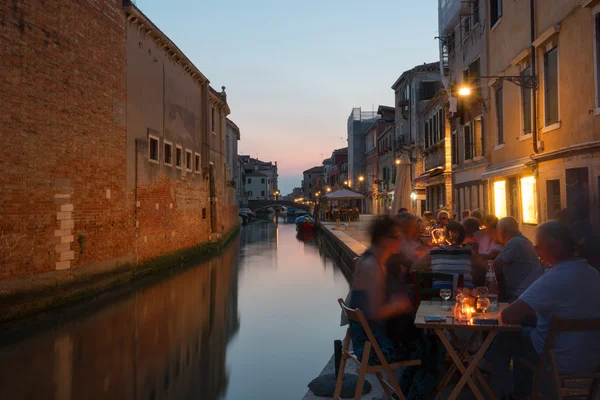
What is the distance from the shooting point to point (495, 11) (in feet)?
46.1

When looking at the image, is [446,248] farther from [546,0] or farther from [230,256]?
[230,256]

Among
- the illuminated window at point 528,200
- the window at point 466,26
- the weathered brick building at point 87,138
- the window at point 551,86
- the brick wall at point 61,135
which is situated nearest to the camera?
the brick wall at point 61,135

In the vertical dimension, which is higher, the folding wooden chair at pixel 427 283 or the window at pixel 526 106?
the window at pixel 526 106

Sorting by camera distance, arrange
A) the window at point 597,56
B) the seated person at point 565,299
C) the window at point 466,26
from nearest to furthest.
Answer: the seated person at point 565,299
the window at point 597,56
the window at point 466,26

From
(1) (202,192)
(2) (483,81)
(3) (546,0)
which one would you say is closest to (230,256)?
(1) (202,192)

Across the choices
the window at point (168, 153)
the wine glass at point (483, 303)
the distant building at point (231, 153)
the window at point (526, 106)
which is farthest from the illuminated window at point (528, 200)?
the distant building at point (231, 153)

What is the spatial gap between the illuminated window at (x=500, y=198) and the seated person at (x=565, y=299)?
35.7 ft

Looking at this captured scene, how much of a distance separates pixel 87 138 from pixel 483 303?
419 inches

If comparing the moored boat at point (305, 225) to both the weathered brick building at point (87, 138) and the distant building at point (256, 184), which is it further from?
the distant building at point (256, 184)

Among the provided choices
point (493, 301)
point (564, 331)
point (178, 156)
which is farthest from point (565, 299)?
point (178, 156)

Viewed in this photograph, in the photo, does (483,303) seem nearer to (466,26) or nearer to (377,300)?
(377,300)

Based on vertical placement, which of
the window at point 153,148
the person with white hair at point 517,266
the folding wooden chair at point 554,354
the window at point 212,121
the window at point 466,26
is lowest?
the folding wooden chair at point 554,354

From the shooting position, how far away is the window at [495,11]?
44.3ft

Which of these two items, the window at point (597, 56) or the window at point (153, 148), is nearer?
the window at point (597, 56)
